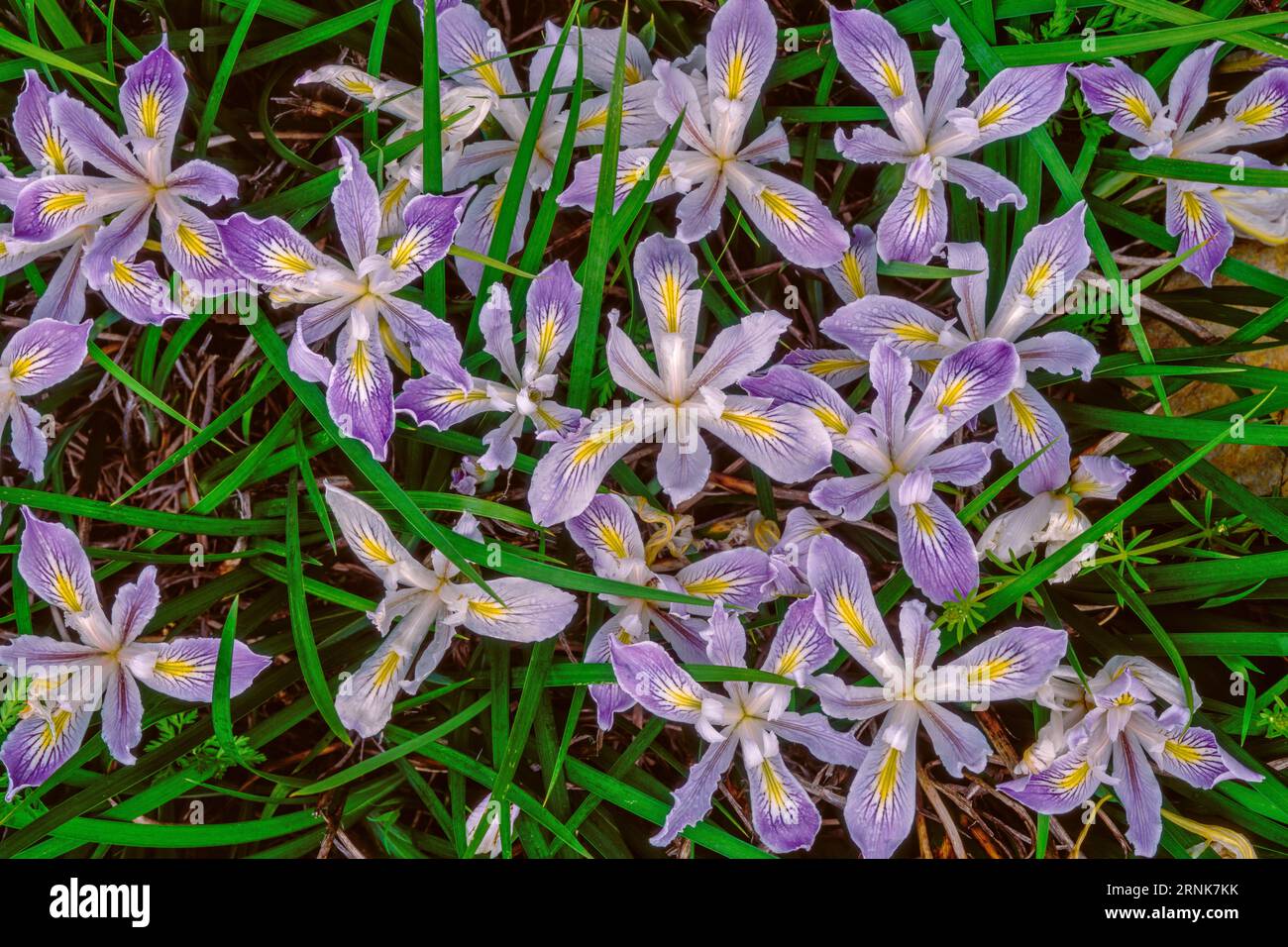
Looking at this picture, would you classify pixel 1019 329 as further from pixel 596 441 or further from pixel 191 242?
pixel 191 242

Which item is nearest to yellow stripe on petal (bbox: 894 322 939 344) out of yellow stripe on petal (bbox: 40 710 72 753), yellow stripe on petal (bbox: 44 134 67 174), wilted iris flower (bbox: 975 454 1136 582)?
wilted iris flower (bbox: 975 454 1136 582)

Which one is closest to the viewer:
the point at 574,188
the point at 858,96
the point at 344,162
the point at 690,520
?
the point at 344,162

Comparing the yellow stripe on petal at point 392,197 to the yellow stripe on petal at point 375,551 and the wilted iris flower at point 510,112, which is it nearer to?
the wilted iris flower at point 510,112

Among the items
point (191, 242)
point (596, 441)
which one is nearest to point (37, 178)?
point (191, 242)

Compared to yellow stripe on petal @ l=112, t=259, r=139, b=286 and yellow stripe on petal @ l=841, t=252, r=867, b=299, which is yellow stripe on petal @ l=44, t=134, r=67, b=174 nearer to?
yellow stripe on petal @ l=112, t=259, r=139, b=286

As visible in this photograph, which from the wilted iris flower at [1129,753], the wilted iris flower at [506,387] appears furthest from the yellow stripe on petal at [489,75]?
the wilted iris flower at [1129,753]

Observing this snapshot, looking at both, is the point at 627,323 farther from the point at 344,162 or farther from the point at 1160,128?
the point at 1160,128

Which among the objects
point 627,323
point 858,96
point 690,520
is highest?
point 858,96

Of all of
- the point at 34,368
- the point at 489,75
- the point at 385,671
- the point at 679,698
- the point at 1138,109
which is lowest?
the point at 385,671
